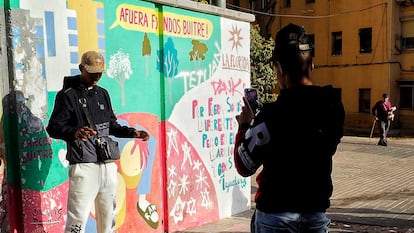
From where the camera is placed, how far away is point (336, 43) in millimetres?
27547

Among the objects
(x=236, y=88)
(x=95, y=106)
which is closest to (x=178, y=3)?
(x=236, y=88)

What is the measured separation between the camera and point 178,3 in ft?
17.8

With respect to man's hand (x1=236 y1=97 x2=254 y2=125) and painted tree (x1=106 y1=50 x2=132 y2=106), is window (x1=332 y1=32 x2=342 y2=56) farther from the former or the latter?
man's hand (x1=236 y1=97 x2=254 y2=125)

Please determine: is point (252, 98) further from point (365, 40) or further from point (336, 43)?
point (336, 43)

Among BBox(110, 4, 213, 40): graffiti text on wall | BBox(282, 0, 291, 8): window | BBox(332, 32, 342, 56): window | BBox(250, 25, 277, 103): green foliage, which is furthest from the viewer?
BBox(282, 0, 291, 8): window

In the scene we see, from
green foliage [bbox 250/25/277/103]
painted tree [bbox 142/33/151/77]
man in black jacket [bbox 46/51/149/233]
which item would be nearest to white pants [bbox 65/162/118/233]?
man in black jacket [bbox 46/51/149/233]

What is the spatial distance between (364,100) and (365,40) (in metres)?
3.25

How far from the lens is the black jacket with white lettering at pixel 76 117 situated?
362cm

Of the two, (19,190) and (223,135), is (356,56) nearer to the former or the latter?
(223,135)

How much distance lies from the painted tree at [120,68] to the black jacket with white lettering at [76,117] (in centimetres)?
72

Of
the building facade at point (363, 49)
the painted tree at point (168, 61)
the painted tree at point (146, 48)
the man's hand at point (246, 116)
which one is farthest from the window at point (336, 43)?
the man's hand at point (246, 116)

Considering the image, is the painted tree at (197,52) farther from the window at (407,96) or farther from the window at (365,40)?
the window at (365,40)

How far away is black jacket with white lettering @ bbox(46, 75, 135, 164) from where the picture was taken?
362 centimetres

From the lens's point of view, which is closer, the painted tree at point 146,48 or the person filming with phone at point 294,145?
the person filming with phone at point 294,145
